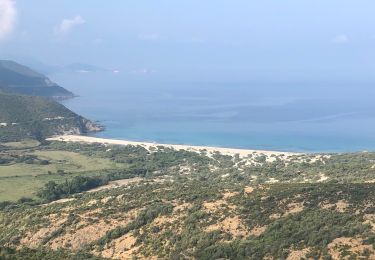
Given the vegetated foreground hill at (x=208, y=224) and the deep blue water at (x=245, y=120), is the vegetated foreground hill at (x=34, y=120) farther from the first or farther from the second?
the vegetated foreground hill at (x=208, y=224)

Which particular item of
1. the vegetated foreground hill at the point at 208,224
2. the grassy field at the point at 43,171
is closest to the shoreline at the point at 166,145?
the grassy field at the point at 43,171

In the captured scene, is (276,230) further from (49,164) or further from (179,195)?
(49,164)

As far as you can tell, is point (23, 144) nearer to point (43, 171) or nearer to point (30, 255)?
point (43, 171)

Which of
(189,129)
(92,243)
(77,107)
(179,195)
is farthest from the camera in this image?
(77,107)

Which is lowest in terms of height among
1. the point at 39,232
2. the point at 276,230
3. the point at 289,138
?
the point at 39,232

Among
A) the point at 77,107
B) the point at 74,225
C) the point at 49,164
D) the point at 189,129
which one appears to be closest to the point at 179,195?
the point at 74,225

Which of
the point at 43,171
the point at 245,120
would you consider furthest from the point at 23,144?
the point at 245,120
